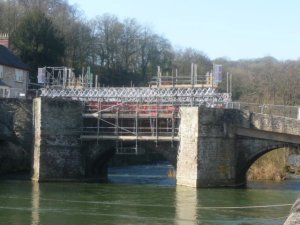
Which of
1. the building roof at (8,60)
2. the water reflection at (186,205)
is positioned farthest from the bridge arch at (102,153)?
the building roof at (8,60)

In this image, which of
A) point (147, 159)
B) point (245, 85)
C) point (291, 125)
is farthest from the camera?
point (245, 85)

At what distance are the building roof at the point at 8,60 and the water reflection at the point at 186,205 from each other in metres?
19.8

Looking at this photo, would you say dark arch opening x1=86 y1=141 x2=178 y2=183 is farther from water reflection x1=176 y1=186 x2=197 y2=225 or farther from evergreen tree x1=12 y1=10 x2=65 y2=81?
evergreen tree x1=12 y1=10 x2=65 y2=81

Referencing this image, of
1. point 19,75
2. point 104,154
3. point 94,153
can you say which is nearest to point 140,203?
point 94,153

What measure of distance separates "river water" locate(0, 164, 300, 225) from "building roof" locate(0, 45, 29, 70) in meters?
14.7

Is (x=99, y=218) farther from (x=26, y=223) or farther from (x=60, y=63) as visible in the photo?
(x=60, y=63)

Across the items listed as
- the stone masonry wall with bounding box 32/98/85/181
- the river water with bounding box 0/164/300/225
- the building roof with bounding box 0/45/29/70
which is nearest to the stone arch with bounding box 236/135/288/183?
the river water with bounding box 0/164/300/225

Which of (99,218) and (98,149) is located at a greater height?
(98,149)

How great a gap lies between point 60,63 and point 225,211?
33.4 metres

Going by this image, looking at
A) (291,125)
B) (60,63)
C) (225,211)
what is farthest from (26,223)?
(60,63)

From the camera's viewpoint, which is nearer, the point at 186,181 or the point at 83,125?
the point at 186,181

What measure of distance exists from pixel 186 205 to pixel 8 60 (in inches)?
991

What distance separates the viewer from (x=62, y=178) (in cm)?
3341

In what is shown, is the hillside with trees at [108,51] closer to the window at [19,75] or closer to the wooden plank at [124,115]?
the window at [19,75]
